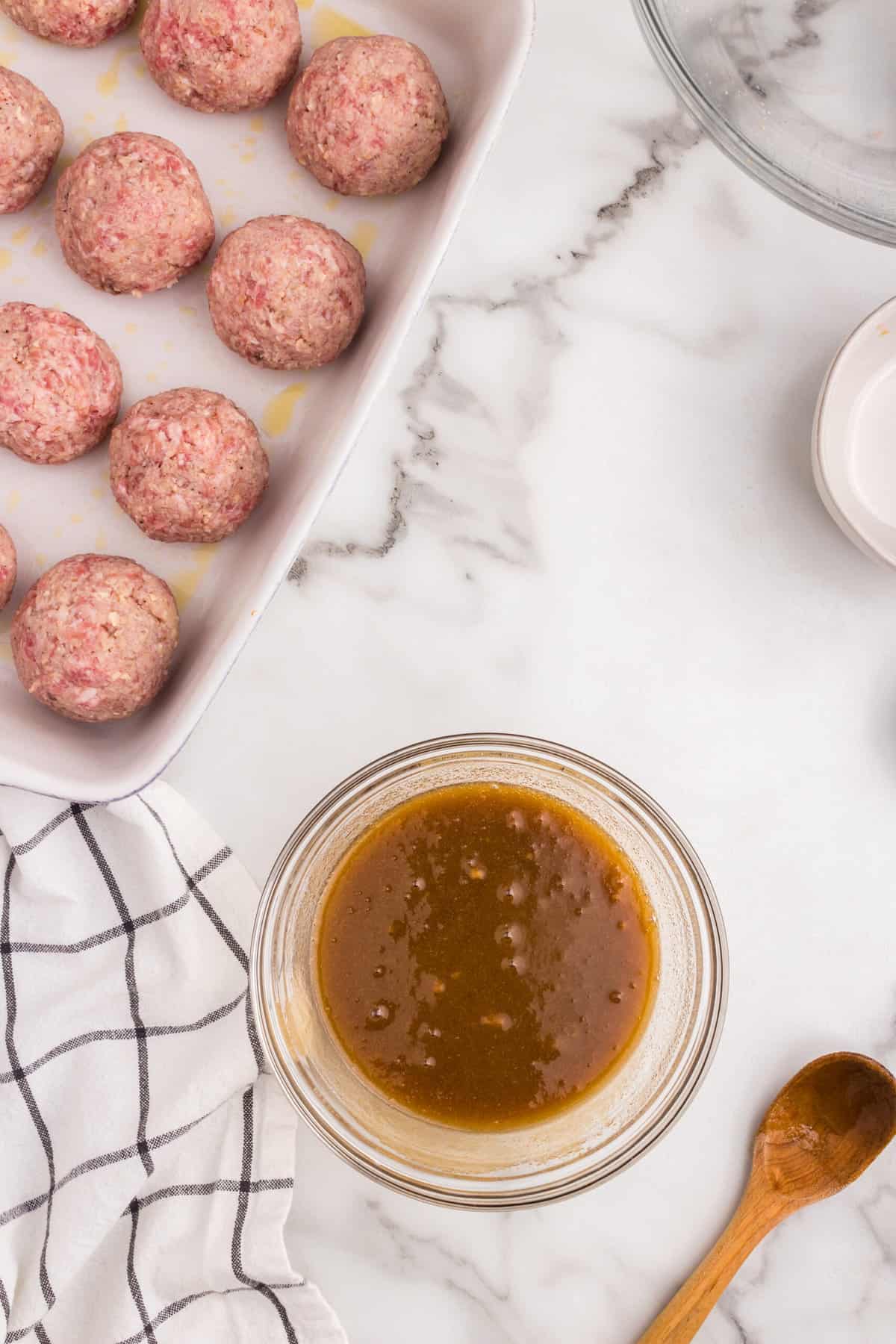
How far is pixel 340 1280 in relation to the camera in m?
1.47

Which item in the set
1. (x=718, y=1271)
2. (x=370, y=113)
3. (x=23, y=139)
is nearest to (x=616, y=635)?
(x=370, y=113)

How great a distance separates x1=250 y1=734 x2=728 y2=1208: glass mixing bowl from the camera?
1316mm

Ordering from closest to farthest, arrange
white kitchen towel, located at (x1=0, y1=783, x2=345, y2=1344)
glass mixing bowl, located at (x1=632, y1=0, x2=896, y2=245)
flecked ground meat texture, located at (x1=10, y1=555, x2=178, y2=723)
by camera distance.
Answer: glass mixing bowl, located at (x1=632, y1=0, x2=896, y2=245) → flecked ground meat texture, located at (x1=10, y1=555, x2=178, y2=723) → white kitchen towel, located at (x1=0, y1=783, x2=345, y2=1344)

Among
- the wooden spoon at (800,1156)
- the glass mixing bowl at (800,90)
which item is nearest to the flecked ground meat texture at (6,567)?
the glass mixing bowl at (800,90)

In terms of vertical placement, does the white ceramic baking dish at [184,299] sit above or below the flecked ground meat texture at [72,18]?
below

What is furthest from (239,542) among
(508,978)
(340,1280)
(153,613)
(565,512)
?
(340,1280)

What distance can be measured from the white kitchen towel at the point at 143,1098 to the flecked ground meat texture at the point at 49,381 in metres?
0.43

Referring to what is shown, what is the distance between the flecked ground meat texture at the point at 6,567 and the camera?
4.48 feet

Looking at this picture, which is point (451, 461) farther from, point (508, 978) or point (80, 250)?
point (508, 978)

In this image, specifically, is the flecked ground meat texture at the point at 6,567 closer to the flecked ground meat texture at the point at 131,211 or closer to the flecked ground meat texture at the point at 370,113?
the flecked ground meat texture at the point at 131,211

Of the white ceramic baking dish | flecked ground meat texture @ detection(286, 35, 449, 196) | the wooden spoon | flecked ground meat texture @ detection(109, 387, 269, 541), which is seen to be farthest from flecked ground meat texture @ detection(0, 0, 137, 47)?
the wooden spoon

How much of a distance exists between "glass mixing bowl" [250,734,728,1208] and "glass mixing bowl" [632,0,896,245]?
65 centimetres

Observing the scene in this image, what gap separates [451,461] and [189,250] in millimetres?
393

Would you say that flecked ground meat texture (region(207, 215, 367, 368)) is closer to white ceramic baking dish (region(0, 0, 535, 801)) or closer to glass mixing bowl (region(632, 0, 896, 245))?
white ceramic baking dish (region(0, 0, 535, 801))
